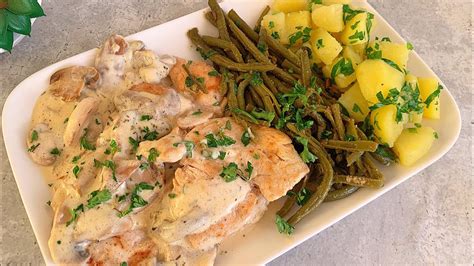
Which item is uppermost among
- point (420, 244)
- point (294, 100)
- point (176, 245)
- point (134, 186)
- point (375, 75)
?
point (375, 75)

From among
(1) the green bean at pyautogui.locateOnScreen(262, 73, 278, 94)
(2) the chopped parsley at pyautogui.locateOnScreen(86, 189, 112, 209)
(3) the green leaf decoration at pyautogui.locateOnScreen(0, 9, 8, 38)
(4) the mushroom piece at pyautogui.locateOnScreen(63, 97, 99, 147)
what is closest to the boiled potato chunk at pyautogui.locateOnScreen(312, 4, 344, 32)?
(1) the green bean at pyautogui.locateOnScreen(262, 73, 278, 94)

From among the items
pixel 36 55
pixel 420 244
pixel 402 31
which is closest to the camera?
pixel 420 244

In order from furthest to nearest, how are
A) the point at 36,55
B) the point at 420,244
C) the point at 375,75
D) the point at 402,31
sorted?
the point at 402,31, the point at 36,55, the point at 420,244, the point at 375,75

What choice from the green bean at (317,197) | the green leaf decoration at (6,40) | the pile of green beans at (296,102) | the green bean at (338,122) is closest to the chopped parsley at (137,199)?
the pile of green beans at (296,102)

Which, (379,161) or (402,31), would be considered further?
(402,31)

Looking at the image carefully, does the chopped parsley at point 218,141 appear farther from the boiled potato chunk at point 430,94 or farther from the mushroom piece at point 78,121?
the boiled potato chunk at point 430,94

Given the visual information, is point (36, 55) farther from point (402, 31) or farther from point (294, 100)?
point (402, 31)

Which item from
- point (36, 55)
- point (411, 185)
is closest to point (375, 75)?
point (411, 185)
